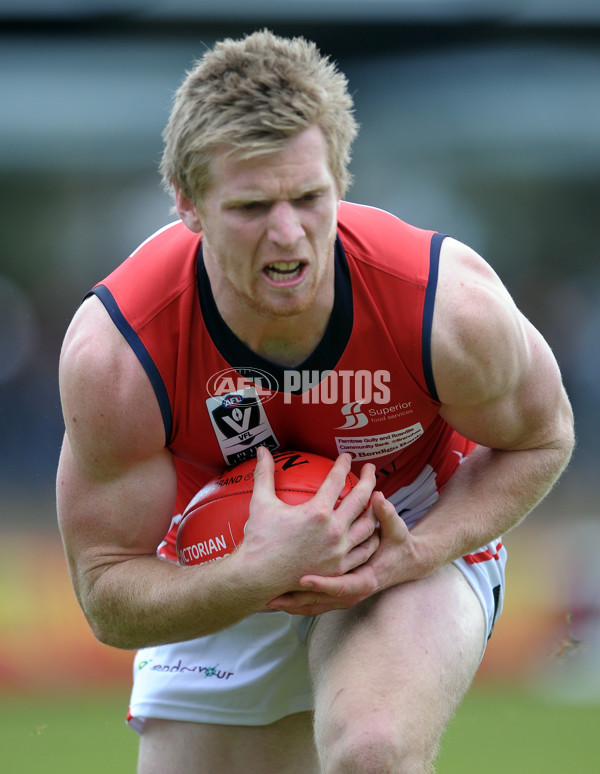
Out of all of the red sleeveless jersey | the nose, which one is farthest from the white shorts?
the nose

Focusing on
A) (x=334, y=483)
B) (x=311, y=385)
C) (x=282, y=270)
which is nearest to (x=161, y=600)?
(x=334, y=483)

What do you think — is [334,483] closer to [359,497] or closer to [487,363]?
[359,497]

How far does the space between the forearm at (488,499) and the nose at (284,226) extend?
0.98m

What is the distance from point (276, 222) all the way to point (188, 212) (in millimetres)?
396

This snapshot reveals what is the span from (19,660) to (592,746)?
3.47 meters

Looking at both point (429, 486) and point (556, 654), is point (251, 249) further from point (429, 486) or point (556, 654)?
point (556, 654)

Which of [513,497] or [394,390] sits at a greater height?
[394,390]

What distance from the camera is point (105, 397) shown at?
267 cm

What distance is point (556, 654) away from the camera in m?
6.64

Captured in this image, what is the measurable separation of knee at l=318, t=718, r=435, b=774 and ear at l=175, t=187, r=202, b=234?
4.61 ft

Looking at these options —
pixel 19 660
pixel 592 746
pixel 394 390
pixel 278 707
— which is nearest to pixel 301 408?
pixel 394 390

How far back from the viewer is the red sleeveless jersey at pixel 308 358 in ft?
9.02

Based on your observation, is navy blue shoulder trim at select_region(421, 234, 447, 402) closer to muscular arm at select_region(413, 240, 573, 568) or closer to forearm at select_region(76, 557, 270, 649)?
muscular arm at select_region(413, 240, 573, 568)

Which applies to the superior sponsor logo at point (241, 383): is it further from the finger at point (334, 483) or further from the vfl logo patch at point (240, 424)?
the finger at point (334, 483)
